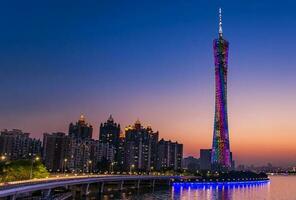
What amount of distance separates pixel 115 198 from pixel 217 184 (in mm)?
98452

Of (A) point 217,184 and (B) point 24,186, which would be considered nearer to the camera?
(B) point 24,186

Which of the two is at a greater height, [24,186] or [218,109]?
[218,109]

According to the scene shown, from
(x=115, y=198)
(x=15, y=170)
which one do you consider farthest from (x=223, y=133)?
(x=15, y=170)

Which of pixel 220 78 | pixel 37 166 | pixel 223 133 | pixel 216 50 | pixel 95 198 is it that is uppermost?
pixel 216 50

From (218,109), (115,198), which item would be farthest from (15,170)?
(218,109)

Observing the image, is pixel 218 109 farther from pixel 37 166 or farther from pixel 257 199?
pixel 37 166

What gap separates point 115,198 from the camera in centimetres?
10500

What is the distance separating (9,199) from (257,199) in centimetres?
7874

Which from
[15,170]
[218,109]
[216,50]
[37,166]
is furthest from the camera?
[216,50]

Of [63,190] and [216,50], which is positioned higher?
[216,50]

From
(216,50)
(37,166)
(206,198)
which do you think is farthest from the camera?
(216,50)

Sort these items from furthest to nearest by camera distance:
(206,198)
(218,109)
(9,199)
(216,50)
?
(216,50) < (218,109) < (206,198) < (9,199)

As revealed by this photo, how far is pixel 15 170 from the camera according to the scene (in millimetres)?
97688

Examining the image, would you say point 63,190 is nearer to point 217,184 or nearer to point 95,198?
point 95,198
